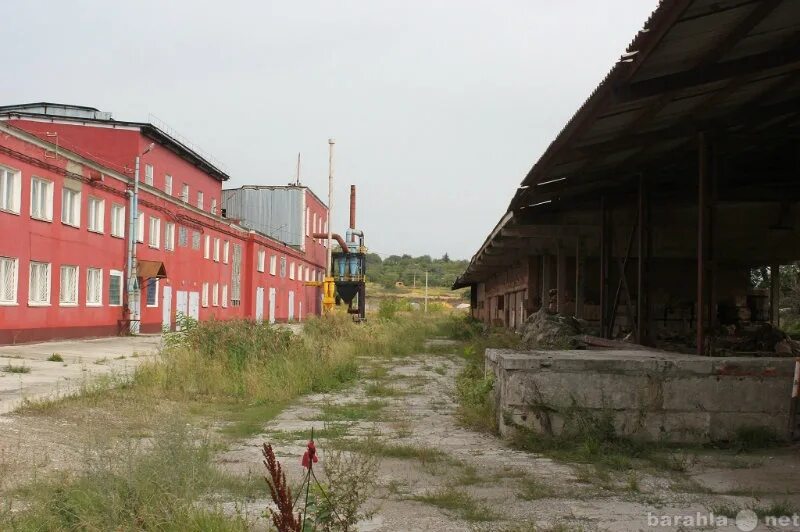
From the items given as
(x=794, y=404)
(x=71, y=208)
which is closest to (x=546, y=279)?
(x=794, y=404)

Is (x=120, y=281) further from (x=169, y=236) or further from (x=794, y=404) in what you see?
(x=794, y=404)

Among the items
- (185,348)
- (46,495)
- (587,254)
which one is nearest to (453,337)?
(587,254)

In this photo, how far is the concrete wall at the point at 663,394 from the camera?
22.8 ft

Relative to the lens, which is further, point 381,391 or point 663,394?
point 381,391

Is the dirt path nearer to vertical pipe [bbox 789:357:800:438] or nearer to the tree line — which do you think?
vertical pipe [bbox 789:357:800:438]

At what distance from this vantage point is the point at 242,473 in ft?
19.6

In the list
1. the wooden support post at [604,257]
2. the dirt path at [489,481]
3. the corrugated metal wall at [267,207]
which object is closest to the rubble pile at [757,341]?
the wooden support post at [604,257]

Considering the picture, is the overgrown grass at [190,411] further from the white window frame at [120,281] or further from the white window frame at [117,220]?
the white window frame at [117,220]

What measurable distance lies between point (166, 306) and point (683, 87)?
27996 millimetres

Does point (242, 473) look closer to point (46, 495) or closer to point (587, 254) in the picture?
point (46, 495)

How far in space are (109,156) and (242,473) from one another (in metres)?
31.1

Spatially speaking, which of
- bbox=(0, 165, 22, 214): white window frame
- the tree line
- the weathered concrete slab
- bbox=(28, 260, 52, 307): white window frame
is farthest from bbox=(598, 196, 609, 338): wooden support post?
the tree line

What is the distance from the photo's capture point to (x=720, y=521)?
15.2 feet

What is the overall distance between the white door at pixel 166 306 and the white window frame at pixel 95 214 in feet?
19.1
